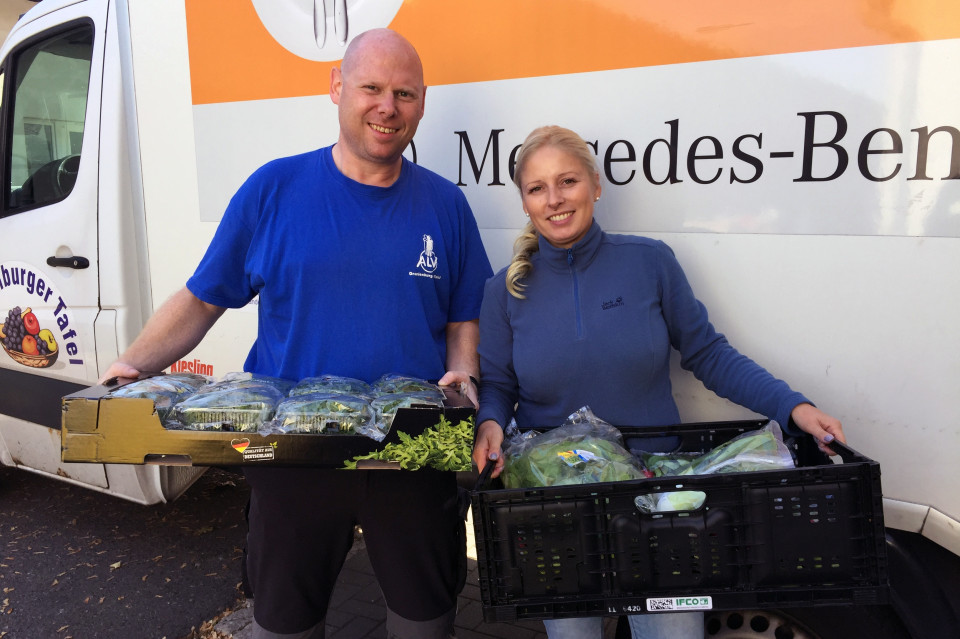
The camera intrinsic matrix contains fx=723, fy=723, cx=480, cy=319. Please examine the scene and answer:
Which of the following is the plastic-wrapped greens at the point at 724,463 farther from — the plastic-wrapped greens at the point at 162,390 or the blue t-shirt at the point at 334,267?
the plastic-wrapped greens at the point at 162,390

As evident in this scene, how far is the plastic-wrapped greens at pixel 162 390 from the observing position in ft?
5.72

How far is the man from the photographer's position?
6.32 feet

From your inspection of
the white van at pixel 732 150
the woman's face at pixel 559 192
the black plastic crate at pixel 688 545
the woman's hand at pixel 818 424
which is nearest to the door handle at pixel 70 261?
the white van at pixel 732 150

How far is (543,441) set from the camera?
1799 millimetres

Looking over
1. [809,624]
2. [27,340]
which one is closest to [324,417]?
[809,624]

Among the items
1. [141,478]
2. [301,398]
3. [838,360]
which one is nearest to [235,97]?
[301,398]

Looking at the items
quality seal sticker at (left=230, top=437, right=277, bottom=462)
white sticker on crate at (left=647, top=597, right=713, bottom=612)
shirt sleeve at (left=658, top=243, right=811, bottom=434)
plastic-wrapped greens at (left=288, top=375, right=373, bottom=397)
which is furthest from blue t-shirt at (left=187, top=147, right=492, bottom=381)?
white sticker on crate at (left=647, top=597, right=713, bottom=612)

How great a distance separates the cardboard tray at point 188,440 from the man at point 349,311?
234 mm

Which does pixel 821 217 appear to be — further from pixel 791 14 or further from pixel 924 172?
pixel 791 14

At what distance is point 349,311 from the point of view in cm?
196

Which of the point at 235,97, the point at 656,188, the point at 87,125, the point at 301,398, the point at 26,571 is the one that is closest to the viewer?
the point at 301,398

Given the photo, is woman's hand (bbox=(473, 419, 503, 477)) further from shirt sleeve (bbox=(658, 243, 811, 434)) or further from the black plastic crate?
shirt sleeve (bbox=(658, 243, 811, 434))

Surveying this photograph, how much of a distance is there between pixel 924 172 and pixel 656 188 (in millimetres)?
645

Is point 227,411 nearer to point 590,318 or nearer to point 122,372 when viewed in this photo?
point 122,372
